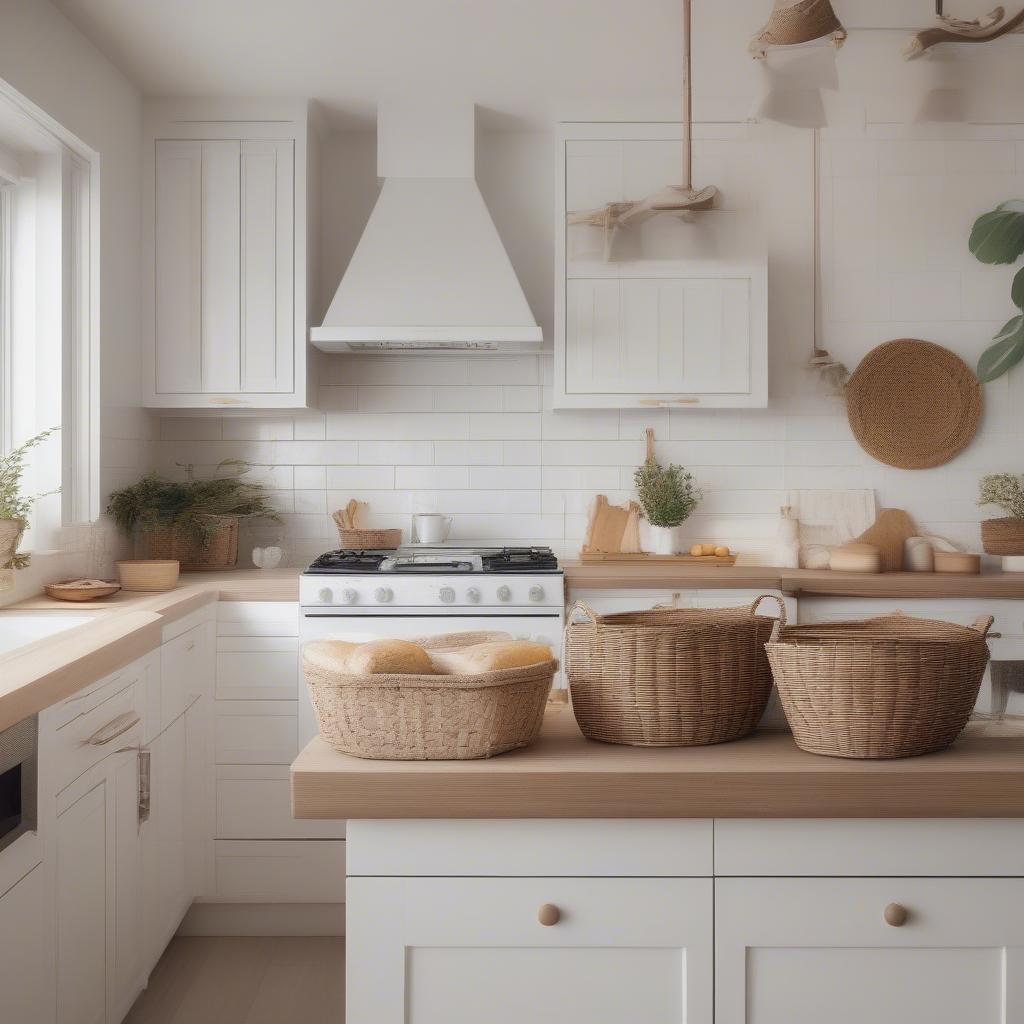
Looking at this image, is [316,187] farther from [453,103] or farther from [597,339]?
[597,339]

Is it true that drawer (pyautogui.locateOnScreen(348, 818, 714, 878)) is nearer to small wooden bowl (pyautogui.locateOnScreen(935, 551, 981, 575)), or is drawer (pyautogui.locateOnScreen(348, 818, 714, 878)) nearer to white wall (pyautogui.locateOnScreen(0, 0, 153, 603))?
white wall (pyautogui.locateOnScreen(0, 0, 153, 603))

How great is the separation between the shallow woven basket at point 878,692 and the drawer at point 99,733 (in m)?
1.47

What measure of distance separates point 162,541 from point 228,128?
5.19 ft

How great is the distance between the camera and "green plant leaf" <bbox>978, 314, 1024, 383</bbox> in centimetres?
414

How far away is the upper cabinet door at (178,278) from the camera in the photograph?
4016 millimetres

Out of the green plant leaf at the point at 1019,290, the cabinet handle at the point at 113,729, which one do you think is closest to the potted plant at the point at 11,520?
the cabinet handle at the point at 113,729

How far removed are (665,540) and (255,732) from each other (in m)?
1.71

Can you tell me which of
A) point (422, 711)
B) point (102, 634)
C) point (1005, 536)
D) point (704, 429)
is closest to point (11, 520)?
point (102, 634)

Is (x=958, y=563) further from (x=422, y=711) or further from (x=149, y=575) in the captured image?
(x=422, y=711)

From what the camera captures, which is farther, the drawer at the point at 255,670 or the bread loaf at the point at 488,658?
the drawer at the point at 255,670

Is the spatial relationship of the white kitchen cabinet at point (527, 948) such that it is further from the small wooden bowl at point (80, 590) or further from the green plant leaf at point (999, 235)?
the green plant leaf at point (999, 235)

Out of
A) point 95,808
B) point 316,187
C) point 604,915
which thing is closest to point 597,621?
point 604,915

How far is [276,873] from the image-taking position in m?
3.53

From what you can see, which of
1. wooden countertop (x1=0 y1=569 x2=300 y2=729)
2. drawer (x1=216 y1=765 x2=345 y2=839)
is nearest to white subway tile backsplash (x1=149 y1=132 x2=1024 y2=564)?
wooden countertop (x1=0 y1=569 x2=300 y2=729)
